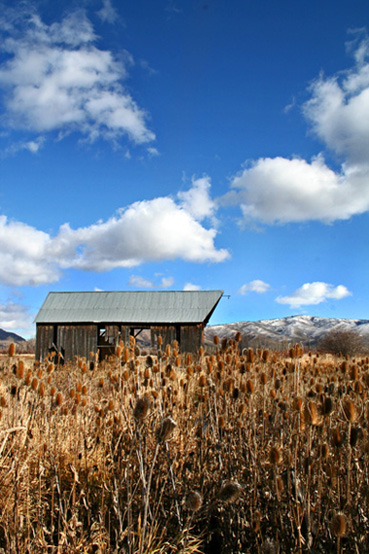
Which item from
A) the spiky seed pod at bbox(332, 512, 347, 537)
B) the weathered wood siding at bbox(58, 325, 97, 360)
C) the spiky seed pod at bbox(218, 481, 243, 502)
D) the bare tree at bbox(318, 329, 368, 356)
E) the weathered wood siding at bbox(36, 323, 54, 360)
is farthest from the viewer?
the bare tree at bbox(318, 329, 368, 356)

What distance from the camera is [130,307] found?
25188mm

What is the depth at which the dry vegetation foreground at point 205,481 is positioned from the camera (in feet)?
7.28

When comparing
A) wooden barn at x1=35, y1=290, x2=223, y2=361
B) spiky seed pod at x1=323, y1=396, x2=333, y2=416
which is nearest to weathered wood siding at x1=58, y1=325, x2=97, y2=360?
wooden barn at x1=35, y1=290, x2=223, y2=361

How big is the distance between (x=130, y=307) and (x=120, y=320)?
53.5 inches

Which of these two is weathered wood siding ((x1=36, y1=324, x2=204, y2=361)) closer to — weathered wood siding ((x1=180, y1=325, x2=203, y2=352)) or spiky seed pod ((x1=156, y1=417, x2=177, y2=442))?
weathered wood siding ((x1=180, y1=325, x2=203, y2=352))

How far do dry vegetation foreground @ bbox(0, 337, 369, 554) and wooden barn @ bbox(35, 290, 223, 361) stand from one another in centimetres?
1948

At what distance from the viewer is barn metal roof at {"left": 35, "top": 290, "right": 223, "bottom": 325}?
24047mm

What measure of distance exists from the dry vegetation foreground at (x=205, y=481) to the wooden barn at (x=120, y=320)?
63.9ft

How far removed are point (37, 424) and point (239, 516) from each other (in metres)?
2.14

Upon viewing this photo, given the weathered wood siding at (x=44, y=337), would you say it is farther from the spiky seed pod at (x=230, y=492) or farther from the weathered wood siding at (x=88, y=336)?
the spiky seed pod at (x=230, y=492)

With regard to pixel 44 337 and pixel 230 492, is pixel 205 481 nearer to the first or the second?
pixel 230 492

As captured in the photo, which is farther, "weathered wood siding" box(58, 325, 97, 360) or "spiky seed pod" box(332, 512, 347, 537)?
"weathered wood siding" box(58, 325, 97, 360)

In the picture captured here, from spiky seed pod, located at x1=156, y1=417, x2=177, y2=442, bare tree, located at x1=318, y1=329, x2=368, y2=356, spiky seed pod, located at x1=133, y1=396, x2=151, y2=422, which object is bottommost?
bare tree, located at x1=318, y1=329, x2=368, y2=356

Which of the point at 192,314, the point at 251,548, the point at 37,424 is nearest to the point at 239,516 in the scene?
the point at 251,548
